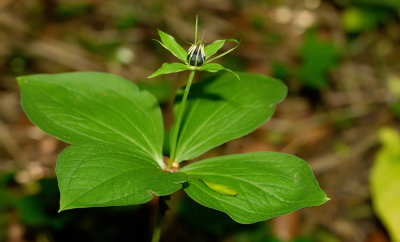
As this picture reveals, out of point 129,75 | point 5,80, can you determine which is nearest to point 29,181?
point 5,80

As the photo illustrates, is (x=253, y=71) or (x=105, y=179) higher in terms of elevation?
(x=105, y=179)

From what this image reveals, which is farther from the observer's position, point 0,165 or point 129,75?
point 129,75

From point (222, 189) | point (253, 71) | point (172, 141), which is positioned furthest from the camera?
point (253, 71)

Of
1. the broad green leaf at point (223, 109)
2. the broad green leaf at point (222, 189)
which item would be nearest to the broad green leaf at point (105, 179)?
the broad green leaf at point (222, 189)

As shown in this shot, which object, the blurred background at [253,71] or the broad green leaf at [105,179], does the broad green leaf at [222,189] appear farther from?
the blurred background at [253,71]

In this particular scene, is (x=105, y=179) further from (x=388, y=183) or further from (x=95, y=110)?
(x=388, y=183)

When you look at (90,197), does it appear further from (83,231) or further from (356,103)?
(356,103)

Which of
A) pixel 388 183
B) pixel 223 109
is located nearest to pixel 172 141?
pixel 223 109
